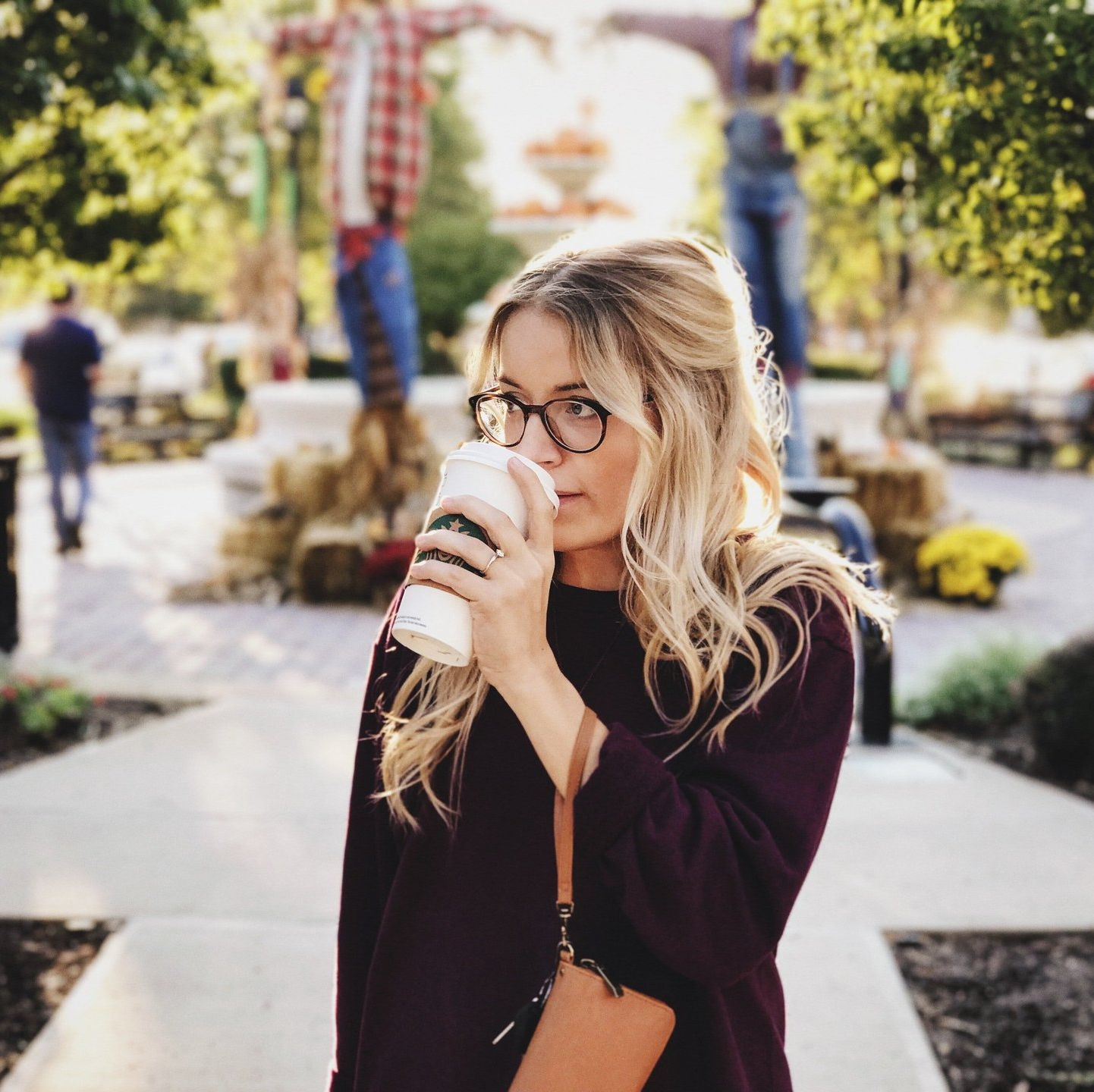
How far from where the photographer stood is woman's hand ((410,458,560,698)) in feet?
4.48

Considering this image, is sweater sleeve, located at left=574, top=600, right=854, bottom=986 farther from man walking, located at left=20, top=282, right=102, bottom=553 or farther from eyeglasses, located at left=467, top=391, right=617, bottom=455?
man walking, located at left=20, top=282, right=102, bottom=553

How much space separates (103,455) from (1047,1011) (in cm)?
1702

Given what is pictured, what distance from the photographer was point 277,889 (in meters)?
3.81

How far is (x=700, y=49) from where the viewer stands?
318 inches

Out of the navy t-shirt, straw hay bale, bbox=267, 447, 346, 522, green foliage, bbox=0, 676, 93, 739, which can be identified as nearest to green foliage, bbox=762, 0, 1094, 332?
green foliage, bbox=0, 676, 93, 739

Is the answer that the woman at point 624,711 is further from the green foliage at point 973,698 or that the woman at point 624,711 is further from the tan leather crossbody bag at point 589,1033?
the green foliage at point 973,698

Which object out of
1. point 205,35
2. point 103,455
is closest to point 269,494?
point 205,35

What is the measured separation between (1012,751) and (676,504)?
4.53 m

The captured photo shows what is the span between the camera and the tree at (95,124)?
3729mm

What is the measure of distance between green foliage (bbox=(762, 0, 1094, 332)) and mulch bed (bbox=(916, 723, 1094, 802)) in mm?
2278

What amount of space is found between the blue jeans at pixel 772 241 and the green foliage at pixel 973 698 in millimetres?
2201

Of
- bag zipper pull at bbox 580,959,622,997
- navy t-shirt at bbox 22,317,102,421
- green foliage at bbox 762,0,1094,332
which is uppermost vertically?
green foliage at bbox 762,0,1094,332

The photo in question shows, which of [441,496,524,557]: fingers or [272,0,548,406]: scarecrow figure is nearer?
[441,496,524,557]: fingers

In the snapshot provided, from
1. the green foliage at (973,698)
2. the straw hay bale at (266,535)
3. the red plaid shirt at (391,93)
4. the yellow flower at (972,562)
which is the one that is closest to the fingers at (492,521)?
the green foliage at (973,698)
